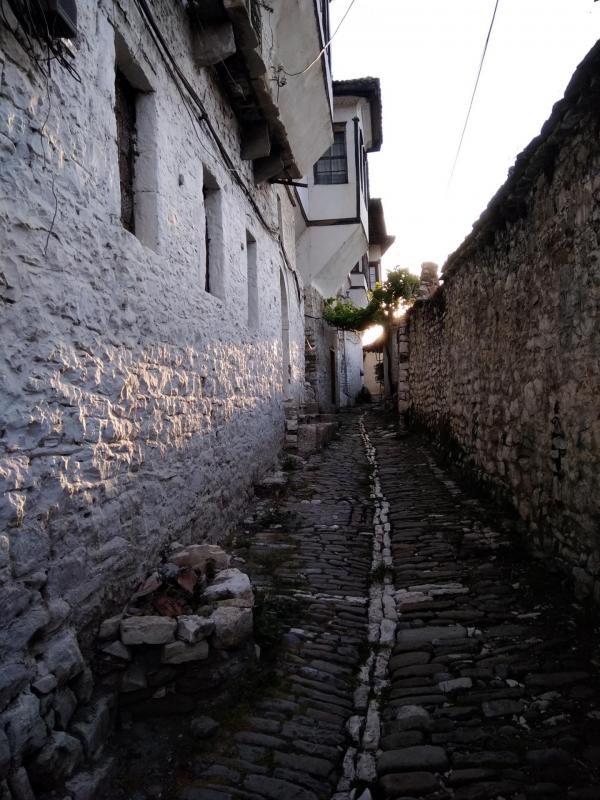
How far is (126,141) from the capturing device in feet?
14.3

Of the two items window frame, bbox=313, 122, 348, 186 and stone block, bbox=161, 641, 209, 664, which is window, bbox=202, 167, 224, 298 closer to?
stone block, bbox=161, 641, 209, 664

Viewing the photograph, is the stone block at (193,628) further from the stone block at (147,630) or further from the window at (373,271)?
the window at (373,271)

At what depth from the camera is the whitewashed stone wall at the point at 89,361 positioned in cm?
248

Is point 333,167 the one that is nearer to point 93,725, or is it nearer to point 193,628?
point 193,628

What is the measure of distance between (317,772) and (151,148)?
4.54 metres

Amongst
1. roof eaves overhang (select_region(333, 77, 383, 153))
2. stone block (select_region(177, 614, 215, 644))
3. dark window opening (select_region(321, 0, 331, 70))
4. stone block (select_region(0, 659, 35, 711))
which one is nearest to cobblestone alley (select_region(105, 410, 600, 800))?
stone block (select_region(177, 614, 215, 644))

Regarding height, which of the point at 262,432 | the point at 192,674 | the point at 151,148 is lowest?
the point at 192,674

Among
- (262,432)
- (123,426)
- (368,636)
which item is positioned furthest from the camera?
(262,432)

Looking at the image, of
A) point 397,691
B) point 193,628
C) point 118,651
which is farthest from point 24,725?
point 397,691

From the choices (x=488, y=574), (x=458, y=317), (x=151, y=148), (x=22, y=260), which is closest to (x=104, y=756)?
(x=22, y=260)

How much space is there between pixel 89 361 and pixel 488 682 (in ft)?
9.98

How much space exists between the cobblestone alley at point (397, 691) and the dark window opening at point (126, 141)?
3.27 metres

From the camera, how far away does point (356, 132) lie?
1623 centimetres

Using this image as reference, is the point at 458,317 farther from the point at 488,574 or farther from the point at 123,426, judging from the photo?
the point at 123,426
